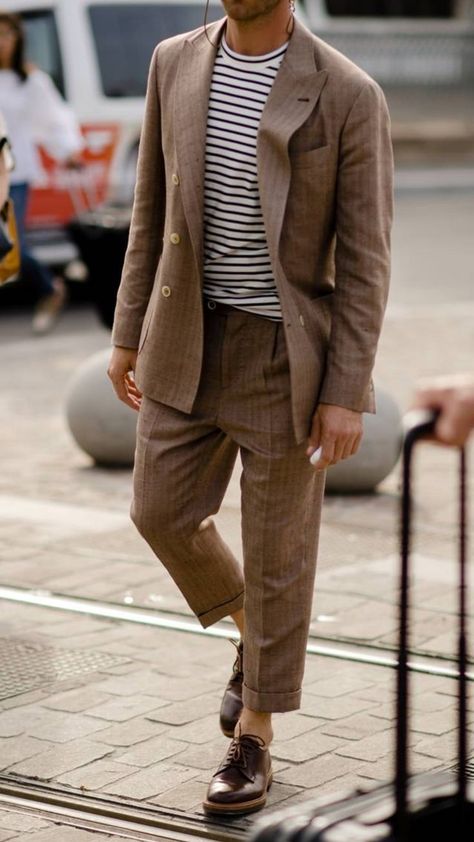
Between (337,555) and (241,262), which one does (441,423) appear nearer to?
(241,262)

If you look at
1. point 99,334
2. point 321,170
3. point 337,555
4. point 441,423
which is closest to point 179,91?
point 321,170

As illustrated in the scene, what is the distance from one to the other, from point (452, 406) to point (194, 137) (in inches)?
57.2

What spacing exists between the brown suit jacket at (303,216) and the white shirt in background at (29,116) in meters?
7.77

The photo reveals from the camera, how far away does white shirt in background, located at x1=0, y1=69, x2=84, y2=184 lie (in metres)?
11.4

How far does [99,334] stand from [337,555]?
6192 mm

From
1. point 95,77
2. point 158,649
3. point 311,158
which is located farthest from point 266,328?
point 95,77

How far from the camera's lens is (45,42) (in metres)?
13.0

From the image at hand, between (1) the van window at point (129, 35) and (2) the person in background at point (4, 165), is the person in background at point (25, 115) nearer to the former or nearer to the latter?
(1) the van window at point (129, 35)

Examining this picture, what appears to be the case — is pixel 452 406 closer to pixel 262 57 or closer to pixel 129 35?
pixel 262 57

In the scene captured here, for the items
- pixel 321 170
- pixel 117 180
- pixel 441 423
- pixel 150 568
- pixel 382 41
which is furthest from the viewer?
pixel 382 41

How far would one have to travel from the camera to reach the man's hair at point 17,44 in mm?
11203

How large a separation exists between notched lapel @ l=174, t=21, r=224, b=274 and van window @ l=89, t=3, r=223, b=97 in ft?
31.6

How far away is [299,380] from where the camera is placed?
11.9ft

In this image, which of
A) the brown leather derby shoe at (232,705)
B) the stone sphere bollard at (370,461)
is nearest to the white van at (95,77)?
the stone sphere bollard at (370,461)
